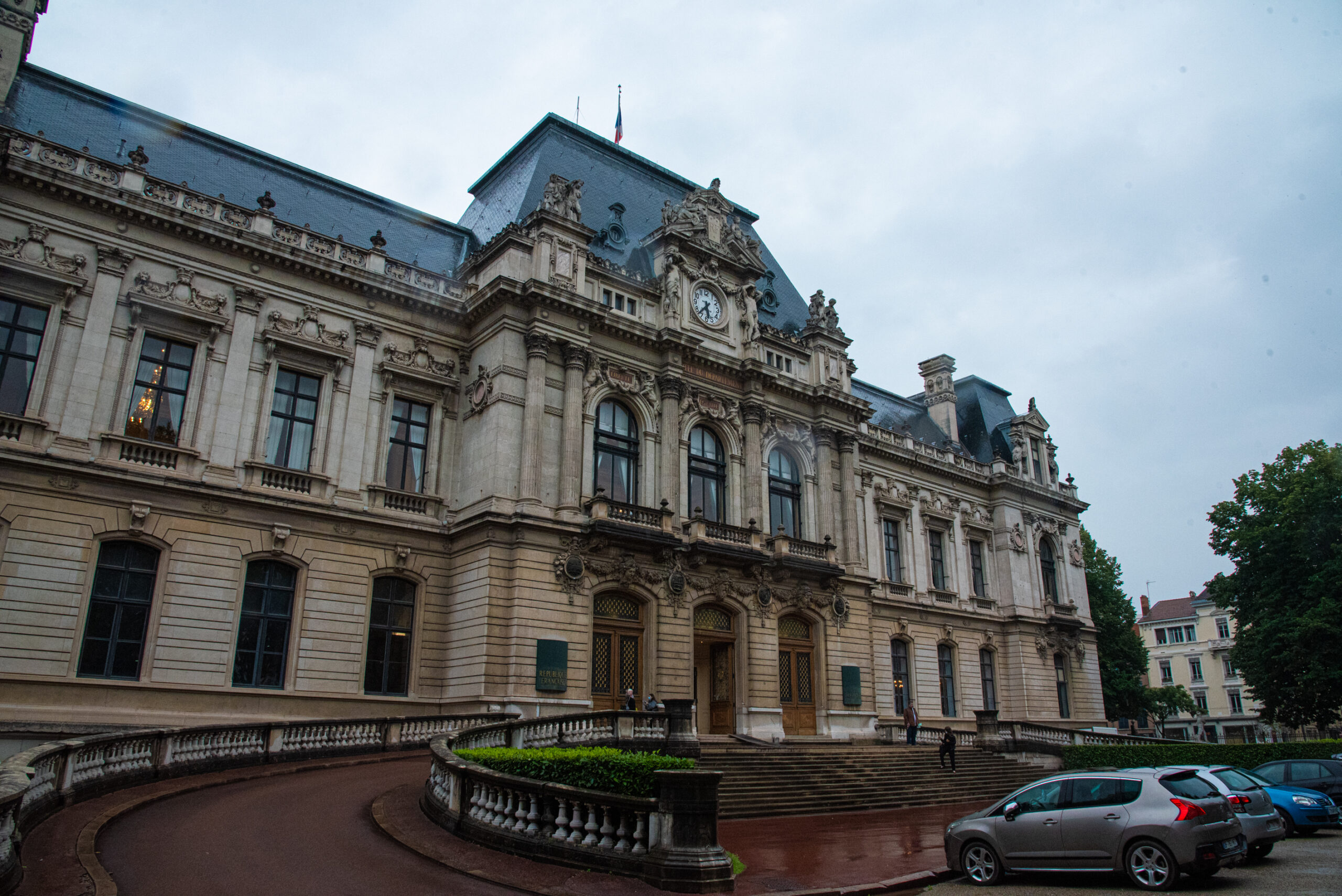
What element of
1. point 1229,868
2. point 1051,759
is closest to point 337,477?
point 1229,868

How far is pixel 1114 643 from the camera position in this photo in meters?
54.0

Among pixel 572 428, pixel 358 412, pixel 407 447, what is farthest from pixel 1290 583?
pixel 358 412

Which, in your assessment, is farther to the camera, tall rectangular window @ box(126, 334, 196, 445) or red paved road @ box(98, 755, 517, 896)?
tall rectangular window @ box(126, 334, 196, 445)

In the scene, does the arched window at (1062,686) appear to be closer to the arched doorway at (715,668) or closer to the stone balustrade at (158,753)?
the arched doorway at (715,668)

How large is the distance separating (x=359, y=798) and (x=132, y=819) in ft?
11.0

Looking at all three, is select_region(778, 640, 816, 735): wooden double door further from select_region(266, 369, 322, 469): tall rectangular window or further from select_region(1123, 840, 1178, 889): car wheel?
select_region(1123, 840, 1178, 889): car wheel

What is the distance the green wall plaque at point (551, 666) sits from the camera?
25656 millimetres

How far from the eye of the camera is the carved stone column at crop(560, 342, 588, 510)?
91.6ft

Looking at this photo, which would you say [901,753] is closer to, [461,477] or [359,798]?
[461,477]

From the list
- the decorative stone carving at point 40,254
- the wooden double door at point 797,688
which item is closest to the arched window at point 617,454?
the wooden double door at point 797,688

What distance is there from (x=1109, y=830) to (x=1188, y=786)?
1.22 m

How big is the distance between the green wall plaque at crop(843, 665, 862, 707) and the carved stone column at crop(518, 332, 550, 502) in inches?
541

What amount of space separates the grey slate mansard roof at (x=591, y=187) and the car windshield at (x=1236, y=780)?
2402cm

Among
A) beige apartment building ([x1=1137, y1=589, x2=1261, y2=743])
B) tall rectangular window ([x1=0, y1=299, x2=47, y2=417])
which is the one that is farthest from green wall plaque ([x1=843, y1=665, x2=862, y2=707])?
beige apartment building ([x1=1137, y1=589, x2=1261, y2=743])
